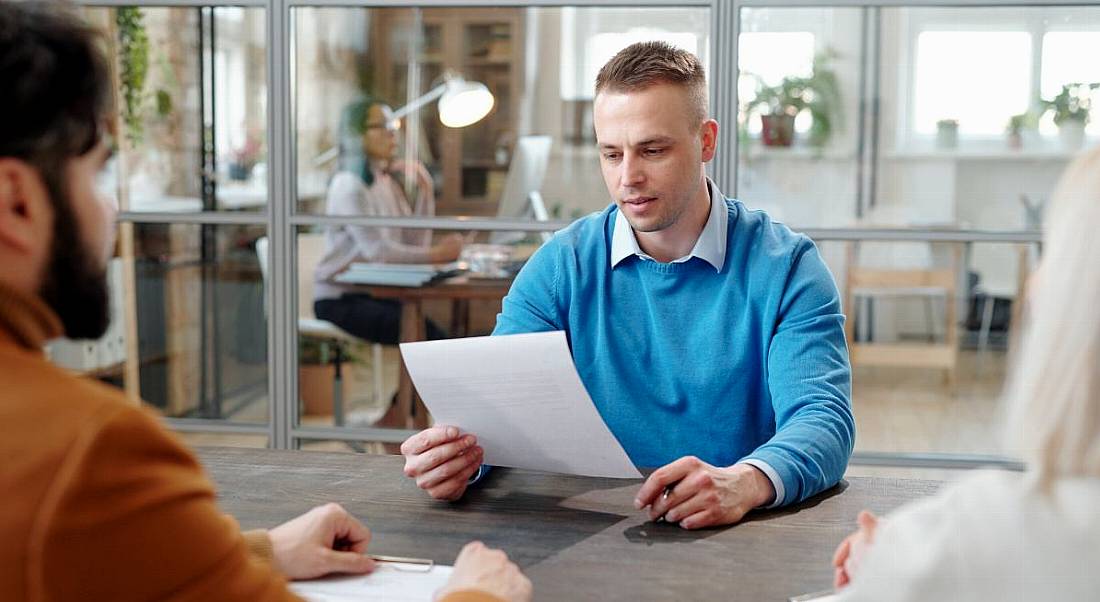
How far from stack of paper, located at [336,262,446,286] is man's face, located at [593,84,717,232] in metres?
1.71

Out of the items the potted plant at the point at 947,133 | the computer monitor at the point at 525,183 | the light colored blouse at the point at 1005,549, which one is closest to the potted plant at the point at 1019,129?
the potted plant at the point at 947,133

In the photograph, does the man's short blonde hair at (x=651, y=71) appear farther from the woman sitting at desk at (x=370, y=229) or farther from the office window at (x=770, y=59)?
the woman sitting at desk at (x=370, y=229)

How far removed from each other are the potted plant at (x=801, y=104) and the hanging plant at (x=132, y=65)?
1.88m

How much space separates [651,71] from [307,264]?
1844 mm

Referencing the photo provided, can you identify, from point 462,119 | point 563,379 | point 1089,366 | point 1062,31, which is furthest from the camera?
point 462,119

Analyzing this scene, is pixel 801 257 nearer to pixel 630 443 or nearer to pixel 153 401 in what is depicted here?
pixel 630 443

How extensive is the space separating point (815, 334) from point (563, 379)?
55 centimetres

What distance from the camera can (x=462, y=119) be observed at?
3.65m

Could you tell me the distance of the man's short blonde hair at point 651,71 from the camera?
74.4 inches

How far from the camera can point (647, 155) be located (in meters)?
1.89

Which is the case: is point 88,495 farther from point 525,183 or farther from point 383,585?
point 525,183

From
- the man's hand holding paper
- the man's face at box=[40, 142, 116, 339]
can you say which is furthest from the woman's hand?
the man's face at box=[40, 142, 116, 339]

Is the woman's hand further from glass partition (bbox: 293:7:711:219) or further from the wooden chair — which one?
the wooden chair

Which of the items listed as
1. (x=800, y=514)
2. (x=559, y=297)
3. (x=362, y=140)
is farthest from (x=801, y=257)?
(x=362, y=140)
